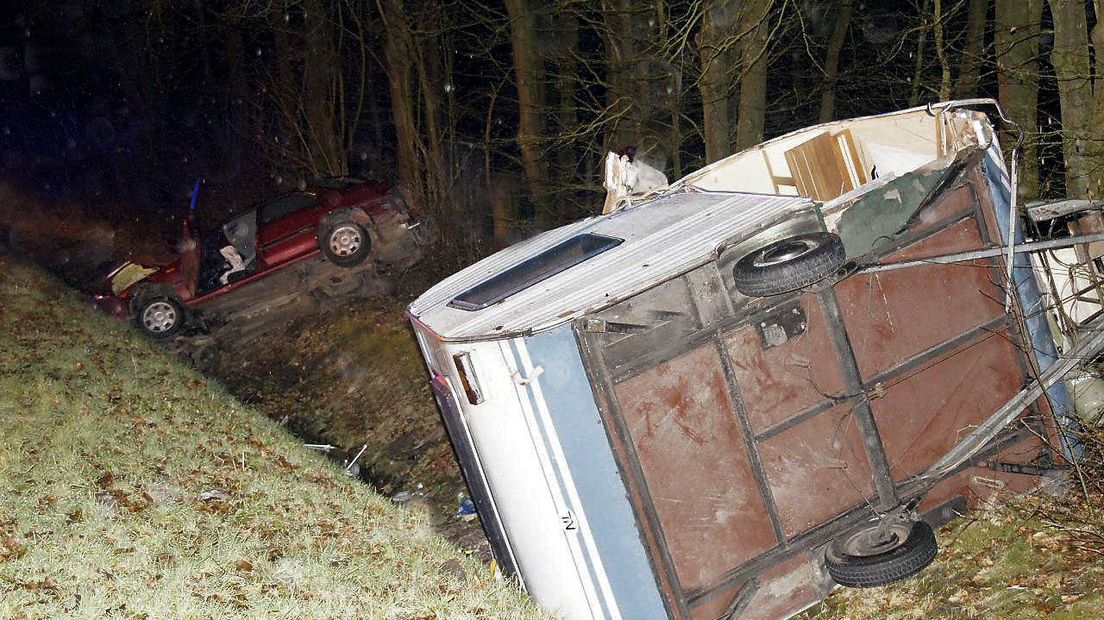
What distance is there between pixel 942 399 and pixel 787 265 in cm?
134

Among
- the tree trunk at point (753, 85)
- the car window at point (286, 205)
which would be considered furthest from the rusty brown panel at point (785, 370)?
the car window at point (286, 205)

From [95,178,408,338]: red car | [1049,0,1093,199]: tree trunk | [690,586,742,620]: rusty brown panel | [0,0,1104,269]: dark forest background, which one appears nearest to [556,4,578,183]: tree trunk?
[0,0,1104,269]: dark forest background

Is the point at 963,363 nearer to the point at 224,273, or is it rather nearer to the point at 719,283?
the point at 719,283

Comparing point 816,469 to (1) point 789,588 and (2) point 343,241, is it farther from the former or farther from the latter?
(2) point 343,241

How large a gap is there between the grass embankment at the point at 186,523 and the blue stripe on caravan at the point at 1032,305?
3.20 m

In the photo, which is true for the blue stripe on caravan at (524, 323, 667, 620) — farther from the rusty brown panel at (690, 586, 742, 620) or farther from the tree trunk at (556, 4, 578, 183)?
the tree trunk at (556, 4, 578, 183)

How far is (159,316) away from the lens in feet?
39.3

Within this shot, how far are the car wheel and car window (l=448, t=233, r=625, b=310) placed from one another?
7808 millimetres

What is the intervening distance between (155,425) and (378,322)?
173 inches

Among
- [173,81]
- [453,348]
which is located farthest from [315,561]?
[173,81]

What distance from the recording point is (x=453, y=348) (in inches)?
185

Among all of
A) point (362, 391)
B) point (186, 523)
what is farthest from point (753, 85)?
point (186, 523)

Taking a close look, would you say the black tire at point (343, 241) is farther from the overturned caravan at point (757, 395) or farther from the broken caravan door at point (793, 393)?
the broken caravan door at point (793, 393)

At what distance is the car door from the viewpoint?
12.1 metres
